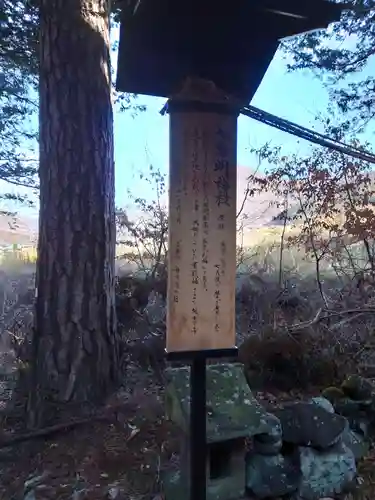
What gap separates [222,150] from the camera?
219cm

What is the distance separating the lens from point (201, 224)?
2.15m

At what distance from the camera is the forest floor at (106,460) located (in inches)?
107

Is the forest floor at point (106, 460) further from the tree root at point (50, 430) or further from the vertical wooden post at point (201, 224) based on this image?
the vertical wooden post at point (201, 224)

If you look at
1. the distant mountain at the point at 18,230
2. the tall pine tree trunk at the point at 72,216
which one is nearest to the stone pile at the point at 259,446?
the tall pine tree trunk at the point at 72,216

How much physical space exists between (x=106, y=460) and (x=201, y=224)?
1.82 m

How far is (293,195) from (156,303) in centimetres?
259

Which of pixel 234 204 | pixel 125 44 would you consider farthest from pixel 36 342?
pixel 125 44

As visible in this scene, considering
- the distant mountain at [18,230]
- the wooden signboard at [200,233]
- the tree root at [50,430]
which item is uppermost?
the distant mountain at [18,230]

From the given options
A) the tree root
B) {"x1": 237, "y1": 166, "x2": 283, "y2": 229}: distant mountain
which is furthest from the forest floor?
{"x1": 237, "y1": 166, "x2": 283, "y2": 229}: distant mountain

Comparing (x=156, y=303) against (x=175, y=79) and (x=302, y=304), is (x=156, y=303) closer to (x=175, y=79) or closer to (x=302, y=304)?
(x=302, y=304)

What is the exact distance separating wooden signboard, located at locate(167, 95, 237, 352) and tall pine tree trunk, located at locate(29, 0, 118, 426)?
1.54 m

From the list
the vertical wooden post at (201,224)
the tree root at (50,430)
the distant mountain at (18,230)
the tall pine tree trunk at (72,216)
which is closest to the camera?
the vertical wooden post at (201,224)

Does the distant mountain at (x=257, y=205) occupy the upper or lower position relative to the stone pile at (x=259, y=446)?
upper

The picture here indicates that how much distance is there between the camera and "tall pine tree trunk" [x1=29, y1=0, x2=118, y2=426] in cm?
346
